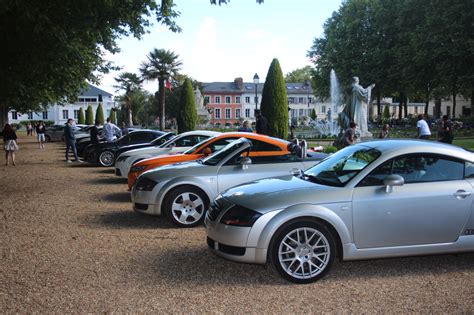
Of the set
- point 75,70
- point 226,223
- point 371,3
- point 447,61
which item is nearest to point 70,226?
point 226,223

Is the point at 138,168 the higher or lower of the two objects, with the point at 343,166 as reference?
lower

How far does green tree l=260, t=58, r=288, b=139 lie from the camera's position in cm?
2303

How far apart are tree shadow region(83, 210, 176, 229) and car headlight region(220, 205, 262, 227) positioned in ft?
9.46

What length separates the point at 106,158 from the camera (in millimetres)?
18672

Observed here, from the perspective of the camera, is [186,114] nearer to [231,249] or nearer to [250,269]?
[250,269]

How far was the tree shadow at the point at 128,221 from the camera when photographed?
316 inches

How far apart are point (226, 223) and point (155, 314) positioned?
51.5 inches

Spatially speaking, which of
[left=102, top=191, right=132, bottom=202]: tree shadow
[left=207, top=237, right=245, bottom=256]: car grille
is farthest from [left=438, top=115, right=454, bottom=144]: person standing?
[left=207, top=237, right=245, bottom=256]: car grille

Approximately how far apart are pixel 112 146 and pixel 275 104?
8323 mm

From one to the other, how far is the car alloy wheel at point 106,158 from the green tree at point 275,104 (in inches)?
311

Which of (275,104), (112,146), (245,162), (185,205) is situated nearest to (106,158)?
(112,146)

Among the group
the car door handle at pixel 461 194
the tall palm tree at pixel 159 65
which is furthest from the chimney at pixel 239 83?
the car door handle at pixel 461 194

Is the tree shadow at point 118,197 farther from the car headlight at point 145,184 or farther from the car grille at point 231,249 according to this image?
the car grille at point 231,249

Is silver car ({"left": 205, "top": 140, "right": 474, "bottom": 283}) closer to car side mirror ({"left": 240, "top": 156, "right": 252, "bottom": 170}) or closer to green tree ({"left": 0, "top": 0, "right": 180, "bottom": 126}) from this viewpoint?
car side mirror ({"left": 240, "top": 156, "right": 252, "bottom": 170})
